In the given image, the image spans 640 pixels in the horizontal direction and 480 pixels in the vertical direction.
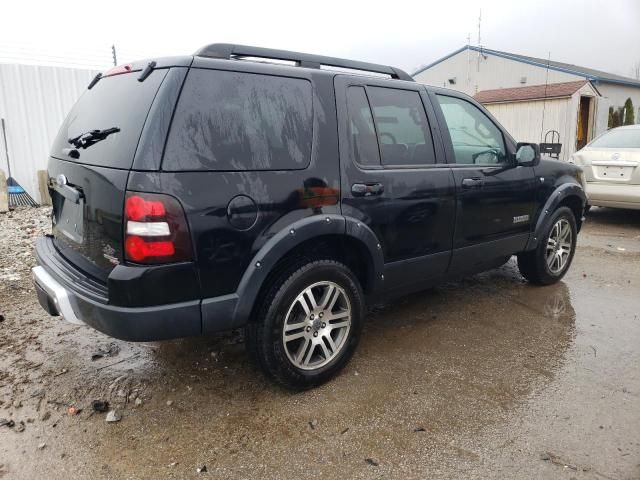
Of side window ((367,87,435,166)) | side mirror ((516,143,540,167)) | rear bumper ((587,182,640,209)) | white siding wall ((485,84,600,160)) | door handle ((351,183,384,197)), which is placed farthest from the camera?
white siding wall ((485,84,600,160))

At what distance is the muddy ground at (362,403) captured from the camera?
2457mm

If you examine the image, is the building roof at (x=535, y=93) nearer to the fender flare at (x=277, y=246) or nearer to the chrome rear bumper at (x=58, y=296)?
the fender flare at (x=277, y=246)

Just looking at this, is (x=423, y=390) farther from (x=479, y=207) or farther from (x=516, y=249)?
(x=516, y=249)

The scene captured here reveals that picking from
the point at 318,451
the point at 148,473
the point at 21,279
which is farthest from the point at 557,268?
the point at 21,279

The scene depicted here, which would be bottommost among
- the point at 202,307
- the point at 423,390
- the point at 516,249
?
the point at 423,390

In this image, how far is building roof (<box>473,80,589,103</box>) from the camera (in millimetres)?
19250

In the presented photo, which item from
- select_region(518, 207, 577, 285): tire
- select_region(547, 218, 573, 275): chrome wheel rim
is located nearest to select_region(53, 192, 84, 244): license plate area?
select_region(518, 207, 577, 285): tire

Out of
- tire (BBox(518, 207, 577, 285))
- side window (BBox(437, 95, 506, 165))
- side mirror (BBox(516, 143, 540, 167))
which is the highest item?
side window (BBox(437, 95, 506, 165))

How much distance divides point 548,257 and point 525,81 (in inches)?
885

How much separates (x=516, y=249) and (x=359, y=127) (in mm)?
2133

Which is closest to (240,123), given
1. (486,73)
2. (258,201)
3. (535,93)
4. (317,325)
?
(258,201)

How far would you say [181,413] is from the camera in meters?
2.86

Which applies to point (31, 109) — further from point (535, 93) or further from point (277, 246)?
point (535, 93)

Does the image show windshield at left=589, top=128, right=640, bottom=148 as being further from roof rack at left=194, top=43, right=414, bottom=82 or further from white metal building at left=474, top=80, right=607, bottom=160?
white metal building at left=474, top=80, right=607, bottom=160
